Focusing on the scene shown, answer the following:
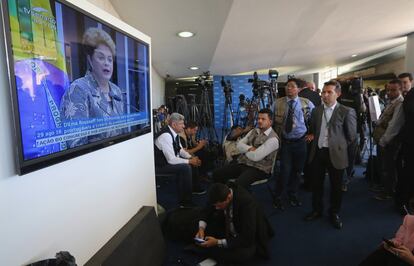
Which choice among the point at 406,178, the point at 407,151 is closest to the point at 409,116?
the point at 407,151

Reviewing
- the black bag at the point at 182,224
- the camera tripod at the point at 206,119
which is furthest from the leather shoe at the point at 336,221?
the camera tripod at the point at 206,119

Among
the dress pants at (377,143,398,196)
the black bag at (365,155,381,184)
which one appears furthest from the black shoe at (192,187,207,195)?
the black bag at (365,155,381,184)

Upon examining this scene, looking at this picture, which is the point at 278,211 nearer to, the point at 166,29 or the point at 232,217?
the point at 232,217

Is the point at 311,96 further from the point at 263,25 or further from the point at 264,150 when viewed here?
the point at 264,150

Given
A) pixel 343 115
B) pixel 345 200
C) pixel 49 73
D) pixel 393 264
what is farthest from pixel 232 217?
pixel 345 200

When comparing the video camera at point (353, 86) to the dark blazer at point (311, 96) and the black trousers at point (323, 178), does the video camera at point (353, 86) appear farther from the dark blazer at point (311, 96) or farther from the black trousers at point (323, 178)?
the black trousers at point (323, 178)

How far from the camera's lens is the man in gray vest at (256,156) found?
2656mm

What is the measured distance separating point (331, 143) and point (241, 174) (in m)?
0.95

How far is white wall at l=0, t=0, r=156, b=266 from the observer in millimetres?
929

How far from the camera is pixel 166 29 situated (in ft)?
10.7

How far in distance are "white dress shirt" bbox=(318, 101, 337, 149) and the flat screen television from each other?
181 cm

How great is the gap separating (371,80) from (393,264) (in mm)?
7989

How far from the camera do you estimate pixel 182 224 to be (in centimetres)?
236

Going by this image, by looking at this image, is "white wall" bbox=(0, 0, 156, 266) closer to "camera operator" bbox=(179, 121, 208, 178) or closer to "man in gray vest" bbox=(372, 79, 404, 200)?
"camera operator" bbox=(179, 121, 208, 178)
